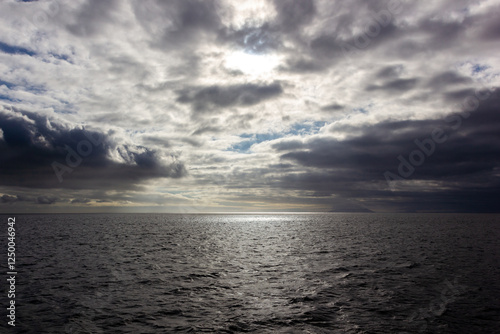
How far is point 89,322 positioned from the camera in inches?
851

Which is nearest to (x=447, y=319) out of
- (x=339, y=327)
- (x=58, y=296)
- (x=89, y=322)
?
(x=339, y=327)

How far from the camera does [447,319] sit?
22078 millimetres

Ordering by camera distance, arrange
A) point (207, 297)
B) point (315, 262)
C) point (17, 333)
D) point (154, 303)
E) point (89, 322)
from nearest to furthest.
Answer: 1. point (17, 333)
2. point (89, 322)
3. point (154, 303)
4. point (207, 297)
5. point (315, 262)

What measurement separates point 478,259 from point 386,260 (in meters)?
15.0

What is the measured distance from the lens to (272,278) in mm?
35625

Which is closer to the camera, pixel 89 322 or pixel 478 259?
pixel 89 322

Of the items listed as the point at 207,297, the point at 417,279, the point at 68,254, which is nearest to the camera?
the point at 207,297

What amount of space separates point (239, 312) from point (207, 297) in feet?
16.9

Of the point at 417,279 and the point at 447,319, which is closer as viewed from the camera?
the point at 447,319

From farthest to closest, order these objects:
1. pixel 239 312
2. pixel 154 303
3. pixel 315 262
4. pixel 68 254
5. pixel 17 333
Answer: pixel 68 254 → pixel 315 262 → pixel 154 303 → pixel 239 312 → pixel 17 333

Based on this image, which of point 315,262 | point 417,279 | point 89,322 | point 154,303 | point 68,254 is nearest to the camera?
point 89,322

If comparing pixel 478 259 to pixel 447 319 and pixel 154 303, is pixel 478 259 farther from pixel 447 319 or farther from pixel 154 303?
pixel 154 303

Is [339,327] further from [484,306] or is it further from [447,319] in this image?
[484,306]

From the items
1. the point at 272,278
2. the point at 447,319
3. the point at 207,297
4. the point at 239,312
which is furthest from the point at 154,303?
the point at 447,319
